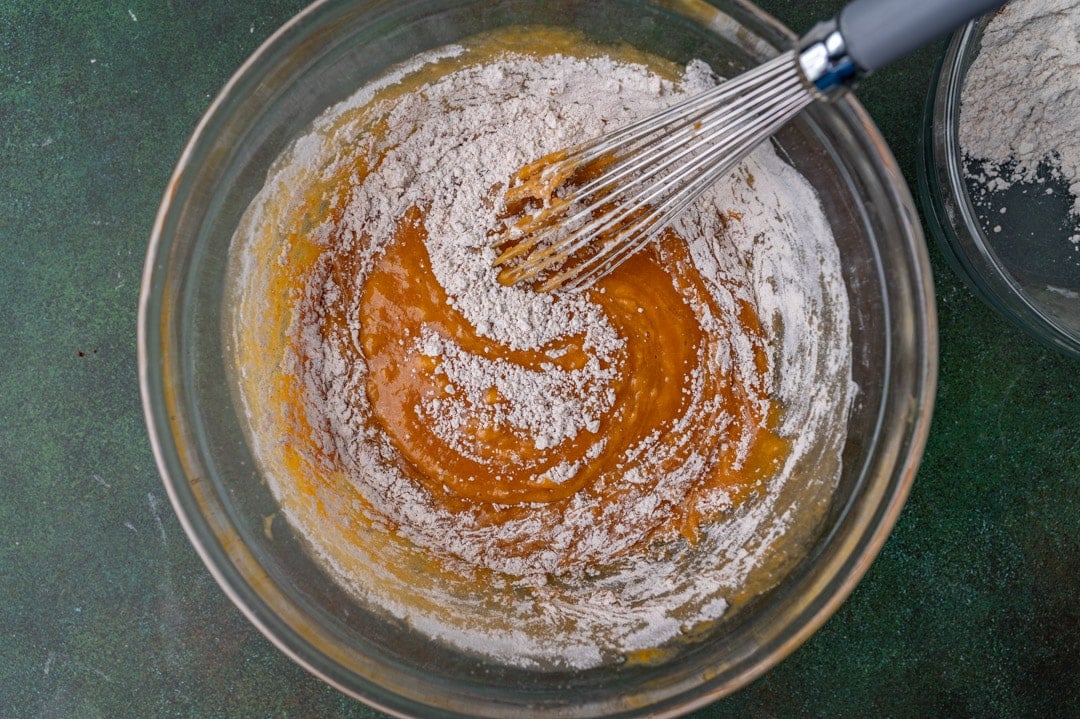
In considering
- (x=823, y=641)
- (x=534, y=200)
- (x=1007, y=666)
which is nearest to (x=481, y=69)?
(x=534, y=200)

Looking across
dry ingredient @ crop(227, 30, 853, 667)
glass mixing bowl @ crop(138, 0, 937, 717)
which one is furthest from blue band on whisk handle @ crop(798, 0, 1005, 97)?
dry ingredient @ crop(227, 30, 853, 667)

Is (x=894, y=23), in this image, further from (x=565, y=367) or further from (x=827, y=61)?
(x=565, y=367)

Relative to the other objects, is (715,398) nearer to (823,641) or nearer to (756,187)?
(756,187)

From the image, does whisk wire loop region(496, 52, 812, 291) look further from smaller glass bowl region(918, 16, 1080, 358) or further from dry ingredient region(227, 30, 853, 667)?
smaller glass bowl region(918, 16, 1080, 358)

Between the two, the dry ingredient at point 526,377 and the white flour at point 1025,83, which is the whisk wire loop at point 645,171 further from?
the white flour at point 1025,83

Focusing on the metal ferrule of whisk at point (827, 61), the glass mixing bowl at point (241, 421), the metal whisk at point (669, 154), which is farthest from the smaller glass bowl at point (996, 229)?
the metal ferrule of whisk at point (827, 61)

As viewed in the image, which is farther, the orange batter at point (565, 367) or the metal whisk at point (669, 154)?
the orange batter at point (565, 367)
